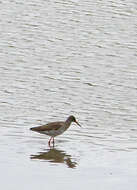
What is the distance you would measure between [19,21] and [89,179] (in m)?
14.7

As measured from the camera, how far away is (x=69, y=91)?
76.1 feet

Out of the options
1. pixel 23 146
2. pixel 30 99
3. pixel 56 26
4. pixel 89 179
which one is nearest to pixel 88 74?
pixel 30 99

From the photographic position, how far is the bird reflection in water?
1734 cm

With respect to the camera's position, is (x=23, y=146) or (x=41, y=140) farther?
(x=41, y=140)

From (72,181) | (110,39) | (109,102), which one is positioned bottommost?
(72,181)

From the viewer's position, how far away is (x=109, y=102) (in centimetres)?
2231

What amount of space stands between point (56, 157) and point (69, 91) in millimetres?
5417

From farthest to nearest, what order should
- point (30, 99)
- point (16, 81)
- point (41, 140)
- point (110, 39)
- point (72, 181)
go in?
1. point (110, 39)
2. point (16, 81)
3. point (30, 99)
4. point (41, 140)
5. point (72, 181)

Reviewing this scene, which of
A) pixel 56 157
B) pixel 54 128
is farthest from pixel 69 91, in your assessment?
pixel 56 157

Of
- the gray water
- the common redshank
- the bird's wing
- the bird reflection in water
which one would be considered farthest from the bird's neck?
the bird reflection in water

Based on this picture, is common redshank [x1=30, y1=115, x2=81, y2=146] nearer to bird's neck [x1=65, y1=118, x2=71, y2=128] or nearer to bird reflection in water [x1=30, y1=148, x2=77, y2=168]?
bird's neck [x1=65, y1=118, x2=71, y2=128]

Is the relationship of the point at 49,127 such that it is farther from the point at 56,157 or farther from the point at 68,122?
the point at 56,157

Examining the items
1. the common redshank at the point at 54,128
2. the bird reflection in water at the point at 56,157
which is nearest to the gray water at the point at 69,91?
the bird reflection in water at the point at 56,157

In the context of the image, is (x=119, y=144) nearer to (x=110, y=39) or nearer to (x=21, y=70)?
(x=21, y=70)
